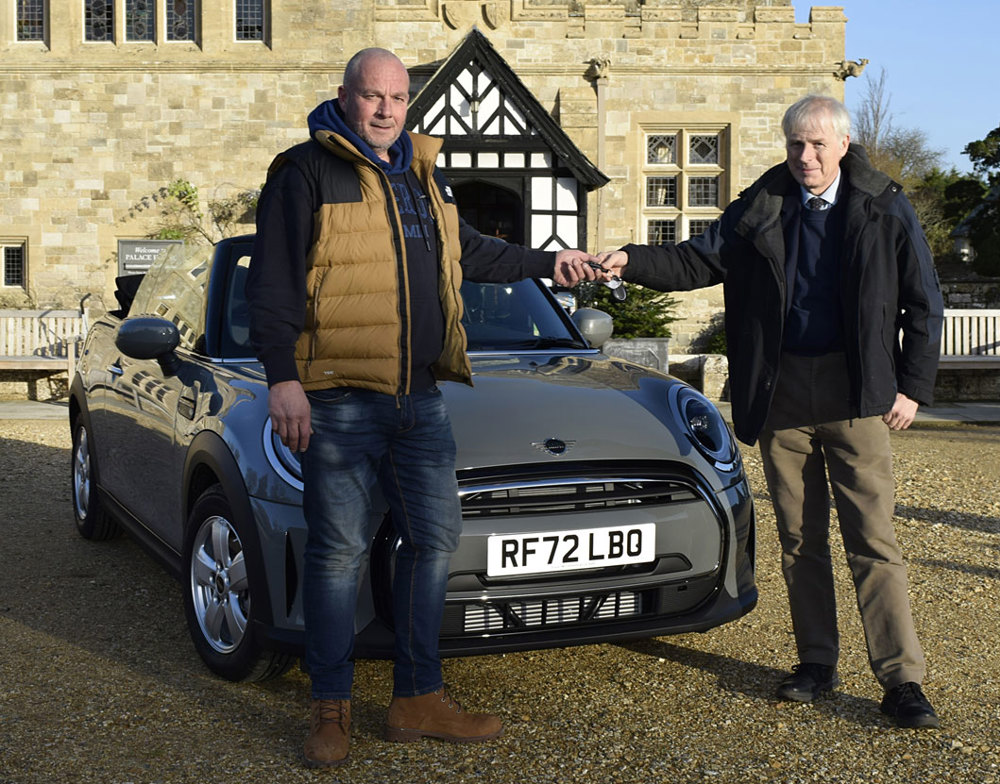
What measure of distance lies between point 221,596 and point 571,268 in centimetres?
163

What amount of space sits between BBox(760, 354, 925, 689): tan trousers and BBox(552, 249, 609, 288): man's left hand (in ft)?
2.39

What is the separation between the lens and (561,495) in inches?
140

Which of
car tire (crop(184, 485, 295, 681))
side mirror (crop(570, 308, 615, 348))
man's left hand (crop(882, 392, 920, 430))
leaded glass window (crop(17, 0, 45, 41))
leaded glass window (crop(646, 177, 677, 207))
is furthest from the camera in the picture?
leaded glass window (crop(646, 177, 677, 207))

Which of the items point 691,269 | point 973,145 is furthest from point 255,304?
point 973,145

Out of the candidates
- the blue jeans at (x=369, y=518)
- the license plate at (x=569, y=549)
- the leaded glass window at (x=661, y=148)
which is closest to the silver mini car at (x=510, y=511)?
the license plate at (x=569, y=549)

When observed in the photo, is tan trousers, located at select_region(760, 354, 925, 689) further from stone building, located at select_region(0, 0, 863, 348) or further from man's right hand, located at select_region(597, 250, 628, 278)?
stone building, located at select_region(0, 0, 863, 348)

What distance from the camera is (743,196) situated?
3.92 metres

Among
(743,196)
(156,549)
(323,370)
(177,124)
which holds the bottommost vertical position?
(156,549)

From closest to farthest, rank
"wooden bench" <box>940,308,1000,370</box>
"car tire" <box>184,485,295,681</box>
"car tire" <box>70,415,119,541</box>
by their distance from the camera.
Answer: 1. "car tire" <box>184,485,295,681</box>
2. "car tire" <box>70,415,119,541</box>
3. "wooden bench" <box>940,308,1000,370</box>

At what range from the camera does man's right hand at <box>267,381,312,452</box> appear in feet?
10.3

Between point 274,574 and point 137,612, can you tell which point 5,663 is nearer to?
point 137,612

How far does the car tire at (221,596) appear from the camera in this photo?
377cm

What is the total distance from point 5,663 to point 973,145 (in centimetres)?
3131

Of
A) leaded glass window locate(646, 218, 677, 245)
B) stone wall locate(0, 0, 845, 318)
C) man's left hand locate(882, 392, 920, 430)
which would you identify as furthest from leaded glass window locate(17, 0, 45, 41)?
man's left hand locate(882, 392, 920, 430)
